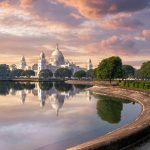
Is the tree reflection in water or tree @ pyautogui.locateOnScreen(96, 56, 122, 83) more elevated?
tree @ pyautogui.locateOnScreen(96, 56, 122, 83)

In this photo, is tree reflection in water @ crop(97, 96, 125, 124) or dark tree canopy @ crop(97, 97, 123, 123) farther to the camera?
dark tree canopy @ crop(97, 97, 123, 123)

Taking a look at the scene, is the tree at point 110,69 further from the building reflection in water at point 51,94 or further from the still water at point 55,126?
the still water at point 55,126

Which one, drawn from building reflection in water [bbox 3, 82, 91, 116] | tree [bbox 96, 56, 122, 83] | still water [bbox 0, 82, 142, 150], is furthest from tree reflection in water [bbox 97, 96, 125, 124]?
tree [bbox 96, 56, 122, 83]

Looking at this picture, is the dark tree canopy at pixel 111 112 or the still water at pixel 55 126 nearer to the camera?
the still water at pixel 55 126

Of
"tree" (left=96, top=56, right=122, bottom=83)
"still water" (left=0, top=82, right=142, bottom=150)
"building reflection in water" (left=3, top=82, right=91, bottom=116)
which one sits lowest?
"still water" (left=0, top=82, right=142, bottom=150)

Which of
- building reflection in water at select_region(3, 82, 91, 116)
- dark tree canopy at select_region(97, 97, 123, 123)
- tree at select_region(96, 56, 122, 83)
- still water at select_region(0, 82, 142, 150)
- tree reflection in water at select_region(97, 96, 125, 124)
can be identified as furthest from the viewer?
tree at select_region(96, 56, 122, 83)

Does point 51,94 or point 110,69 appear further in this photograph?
point 110,69

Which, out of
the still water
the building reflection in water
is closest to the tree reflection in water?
the still water

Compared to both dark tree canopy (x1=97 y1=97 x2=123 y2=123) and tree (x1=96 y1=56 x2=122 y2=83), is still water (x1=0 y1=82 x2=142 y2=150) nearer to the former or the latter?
dark tree canopy (x1=97 y1=97 x2=123 y2=123)

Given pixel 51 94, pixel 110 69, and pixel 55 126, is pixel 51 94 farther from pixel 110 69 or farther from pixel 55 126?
pixel 55 126

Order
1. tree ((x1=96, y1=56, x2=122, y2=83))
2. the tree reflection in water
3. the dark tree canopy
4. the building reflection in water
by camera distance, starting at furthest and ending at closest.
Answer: tree ((x1=96, y1=56, x2=122, y2=83))
the building reflection in water
the dark tree canopy
the tree reflection in water

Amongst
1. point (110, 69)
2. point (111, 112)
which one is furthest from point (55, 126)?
point (110, 69)

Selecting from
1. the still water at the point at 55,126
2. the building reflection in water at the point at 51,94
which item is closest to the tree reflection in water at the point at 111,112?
the still water at the point at 55,126

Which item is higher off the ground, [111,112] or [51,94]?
[51,94]
